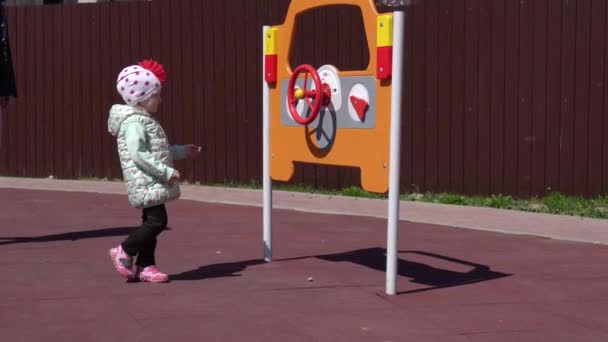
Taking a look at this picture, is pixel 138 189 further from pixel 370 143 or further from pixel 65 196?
pixel 65 196

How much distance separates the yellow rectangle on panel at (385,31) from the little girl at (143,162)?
1506mm

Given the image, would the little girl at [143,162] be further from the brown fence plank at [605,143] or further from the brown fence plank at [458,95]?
the brown fence plank at [605,143]

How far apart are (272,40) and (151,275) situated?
6.73 ft

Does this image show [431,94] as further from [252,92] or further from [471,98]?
[252,92]

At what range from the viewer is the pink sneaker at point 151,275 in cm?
746

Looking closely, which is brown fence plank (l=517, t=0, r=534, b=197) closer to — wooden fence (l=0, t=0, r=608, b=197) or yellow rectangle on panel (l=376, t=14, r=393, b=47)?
wooden fence (l=0, t=0, r=608, b=197)

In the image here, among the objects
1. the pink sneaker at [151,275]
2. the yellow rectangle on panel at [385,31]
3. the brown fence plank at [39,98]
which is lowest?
the pink sneaker at [151,275]

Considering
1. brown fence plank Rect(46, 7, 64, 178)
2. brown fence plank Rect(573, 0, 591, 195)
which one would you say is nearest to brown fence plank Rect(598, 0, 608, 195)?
brown fence plank Rect(573, 0, 591, 195)

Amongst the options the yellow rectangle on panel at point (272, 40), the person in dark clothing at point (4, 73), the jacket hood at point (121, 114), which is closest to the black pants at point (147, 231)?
the jacket hood at point (121, 114)

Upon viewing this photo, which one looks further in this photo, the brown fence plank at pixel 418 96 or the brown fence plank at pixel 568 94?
the brown fence plank at pixel 418 96

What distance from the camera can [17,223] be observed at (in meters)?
10.4

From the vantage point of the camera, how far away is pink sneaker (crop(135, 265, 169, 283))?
7.46 m

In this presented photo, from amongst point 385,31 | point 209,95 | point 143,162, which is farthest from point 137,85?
point 209,95

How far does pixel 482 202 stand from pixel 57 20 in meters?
6.35
